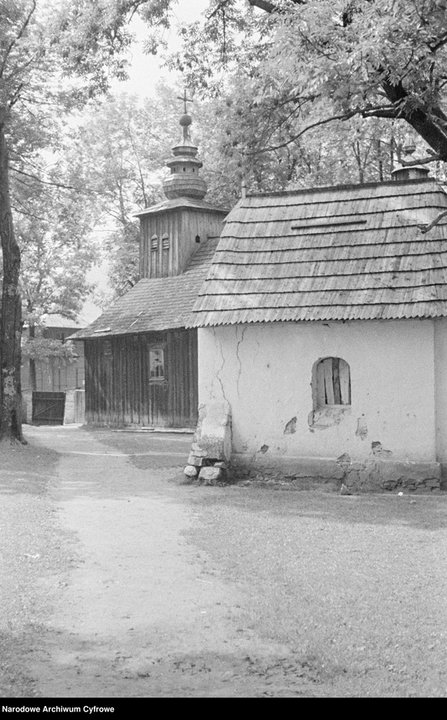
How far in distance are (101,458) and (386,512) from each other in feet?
29.8

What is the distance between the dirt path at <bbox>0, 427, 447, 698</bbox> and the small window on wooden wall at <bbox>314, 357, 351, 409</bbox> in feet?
6.77

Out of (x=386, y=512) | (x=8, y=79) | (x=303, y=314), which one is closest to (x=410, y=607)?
(x=386, y=512)

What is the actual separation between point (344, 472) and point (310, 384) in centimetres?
171

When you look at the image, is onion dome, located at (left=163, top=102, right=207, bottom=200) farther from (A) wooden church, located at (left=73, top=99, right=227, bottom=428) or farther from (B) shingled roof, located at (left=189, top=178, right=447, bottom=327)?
(B) shingled roof, located at (left=189, top=178, right=447, bottom=327)

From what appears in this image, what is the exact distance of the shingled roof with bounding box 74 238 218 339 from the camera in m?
28.4

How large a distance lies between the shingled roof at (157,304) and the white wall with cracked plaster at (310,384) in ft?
36.3

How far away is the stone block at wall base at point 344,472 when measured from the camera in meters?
14.6

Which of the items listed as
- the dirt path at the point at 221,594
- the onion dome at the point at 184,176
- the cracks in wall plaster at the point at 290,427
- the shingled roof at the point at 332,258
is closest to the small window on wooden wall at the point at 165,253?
the onion dome at the point at 184,176

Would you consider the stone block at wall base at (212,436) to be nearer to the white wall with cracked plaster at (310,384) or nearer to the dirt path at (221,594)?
the white wall with cracked plaster at (310,384)

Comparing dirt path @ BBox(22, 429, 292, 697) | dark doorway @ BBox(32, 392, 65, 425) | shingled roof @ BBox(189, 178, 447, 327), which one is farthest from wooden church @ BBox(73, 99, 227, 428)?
dirt path @ BBox(22, 429, 292, 697)

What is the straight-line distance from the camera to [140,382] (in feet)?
96.8

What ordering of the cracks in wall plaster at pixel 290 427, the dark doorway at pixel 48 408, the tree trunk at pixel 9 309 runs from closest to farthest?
the cracks in wall plaster at pixel 290 427, the tree trunk at pixel 9 309, the dark doorway at pixel 48 408

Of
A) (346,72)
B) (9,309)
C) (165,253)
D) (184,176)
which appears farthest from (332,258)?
(184,176)

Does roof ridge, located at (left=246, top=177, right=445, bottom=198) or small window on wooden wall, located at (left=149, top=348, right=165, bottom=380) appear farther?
small window on wooden wall, located at (left=149, top=348, right=165, bottom=380)
